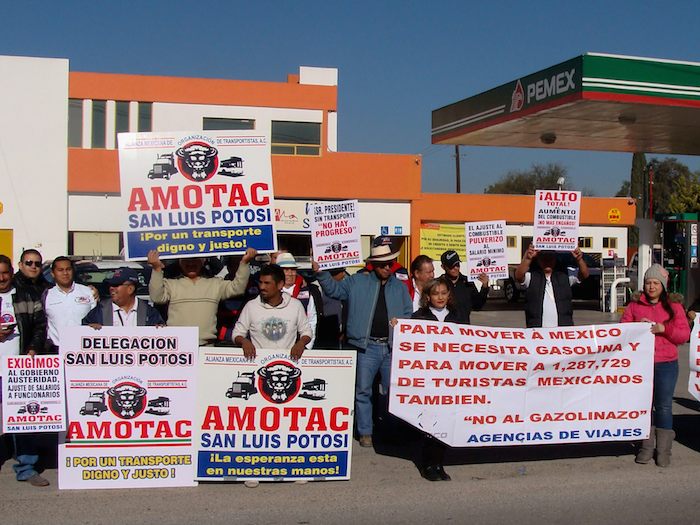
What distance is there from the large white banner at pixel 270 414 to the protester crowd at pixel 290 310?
0.59 ft

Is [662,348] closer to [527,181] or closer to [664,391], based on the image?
[664,391]

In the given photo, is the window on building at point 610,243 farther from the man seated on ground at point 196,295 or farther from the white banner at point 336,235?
the man seated on ground at point 196,295

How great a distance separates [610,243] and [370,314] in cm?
3362

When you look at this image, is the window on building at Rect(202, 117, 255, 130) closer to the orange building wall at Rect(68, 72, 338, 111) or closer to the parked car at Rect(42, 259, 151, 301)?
the orange building wall at Rect(68, 72, 338, 111)

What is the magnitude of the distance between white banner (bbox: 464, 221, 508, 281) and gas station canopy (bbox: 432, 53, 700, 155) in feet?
15.6

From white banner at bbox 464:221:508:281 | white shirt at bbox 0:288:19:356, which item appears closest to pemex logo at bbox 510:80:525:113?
white banner at bbox 464:221:508:281

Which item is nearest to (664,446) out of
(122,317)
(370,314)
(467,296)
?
(467,296)

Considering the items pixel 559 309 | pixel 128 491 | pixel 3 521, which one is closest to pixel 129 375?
pixel 128 491

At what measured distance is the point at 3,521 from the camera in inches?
212

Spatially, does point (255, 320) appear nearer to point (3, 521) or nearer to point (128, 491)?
point (128, 491)

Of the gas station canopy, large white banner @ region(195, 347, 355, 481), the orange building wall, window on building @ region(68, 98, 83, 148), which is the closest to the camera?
large white banner @ region(195, 347, 355, 481)

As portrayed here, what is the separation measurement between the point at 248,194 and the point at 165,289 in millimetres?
1096

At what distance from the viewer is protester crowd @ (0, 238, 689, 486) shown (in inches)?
254

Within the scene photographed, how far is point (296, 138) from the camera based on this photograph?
29250mm
